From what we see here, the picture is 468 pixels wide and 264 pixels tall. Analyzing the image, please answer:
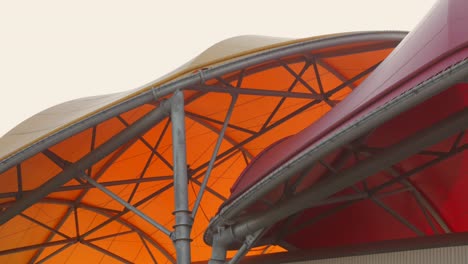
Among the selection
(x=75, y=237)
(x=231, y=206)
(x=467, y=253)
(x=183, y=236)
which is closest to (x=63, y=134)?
(x=183, y=236)

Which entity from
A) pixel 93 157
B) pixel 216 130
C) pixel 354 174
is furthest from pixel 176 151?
pixel 216 130

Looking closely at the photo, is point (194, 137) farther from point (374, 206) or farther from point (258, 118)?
point (374, 206)

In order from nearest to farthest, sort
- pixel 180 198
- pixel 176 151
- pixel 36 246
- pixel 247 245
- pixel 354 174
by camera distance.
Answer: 1. pixel 354 174
2. pixel 247 245
3. pixel 180 198
4. pixel 176 151
5. pixel 36 246

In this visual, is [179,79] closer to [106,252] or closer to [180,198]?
[180,198]

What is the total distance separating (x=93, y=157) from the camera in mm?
26234

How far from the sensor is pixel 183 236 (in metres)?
21.6

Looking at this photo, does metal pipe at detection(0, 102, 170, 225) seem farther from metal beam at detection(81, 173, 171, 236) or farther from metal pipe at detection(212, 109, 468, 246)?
metal pipe at detection(212, 109, 468, 246)

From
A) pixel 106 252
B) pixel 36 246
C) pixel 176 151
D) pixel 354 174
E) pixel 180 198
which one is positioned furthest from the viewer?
pixel 106 252

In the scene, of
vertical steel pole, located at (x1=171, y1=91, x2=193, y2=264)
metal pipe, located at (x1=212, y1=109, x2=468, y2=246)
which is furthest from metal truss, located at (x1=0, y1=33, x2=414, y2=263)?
metal pipe, located at (x1=212, y1=109, x2=468, y2=246)

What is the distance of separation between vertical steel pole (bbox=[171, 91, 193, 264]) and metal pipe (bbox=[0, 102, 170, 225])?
139 cm

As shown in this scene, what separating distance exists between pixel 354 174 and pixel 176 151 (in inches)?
251

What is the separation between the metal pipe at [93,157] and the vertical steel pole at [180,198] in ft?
4.57

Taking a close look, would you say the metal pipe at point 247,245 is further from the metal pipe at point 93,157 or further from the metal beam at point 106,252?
the metal beam at point 106,252

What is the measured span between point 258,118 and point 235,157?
341cm
